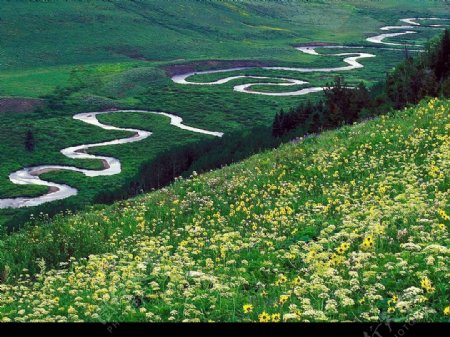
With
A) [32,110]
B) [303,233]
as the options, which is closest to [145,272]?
[303,233]

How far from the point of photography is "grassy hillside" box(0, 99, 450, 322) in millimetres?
9141

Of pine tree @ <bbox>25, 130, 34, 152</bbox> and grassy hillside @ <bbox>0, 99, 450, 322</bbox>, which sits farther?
pine tree @ <bbox>25, 130, 34, 152</bbox>

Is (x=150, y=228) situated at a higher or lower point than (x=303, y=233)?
lower

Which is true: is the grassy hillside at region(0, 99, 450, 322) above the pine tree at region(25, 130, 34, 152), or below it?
above

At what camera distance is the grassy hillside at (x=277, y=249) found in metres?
9.14

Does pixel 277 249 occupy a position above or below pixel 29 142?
above

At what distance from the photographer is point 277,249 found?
13.1 m

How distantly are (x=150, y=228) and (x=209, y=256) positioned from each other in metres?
5.92

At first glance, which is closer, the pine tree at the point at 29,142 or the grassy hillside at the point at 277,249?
the grassy hillside at the point at 277,249

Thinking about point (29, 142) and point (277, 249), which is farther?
point (29, 142)

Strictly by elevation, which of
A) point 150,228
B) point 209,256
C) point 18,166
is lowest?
point 18,166

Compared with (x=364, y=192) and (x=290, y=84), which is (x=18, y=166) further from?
(x=364, y=192)

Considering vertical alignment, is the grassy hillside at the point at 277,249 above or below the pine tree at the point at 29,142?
above

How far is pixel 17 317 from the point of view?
1016 centimetres
